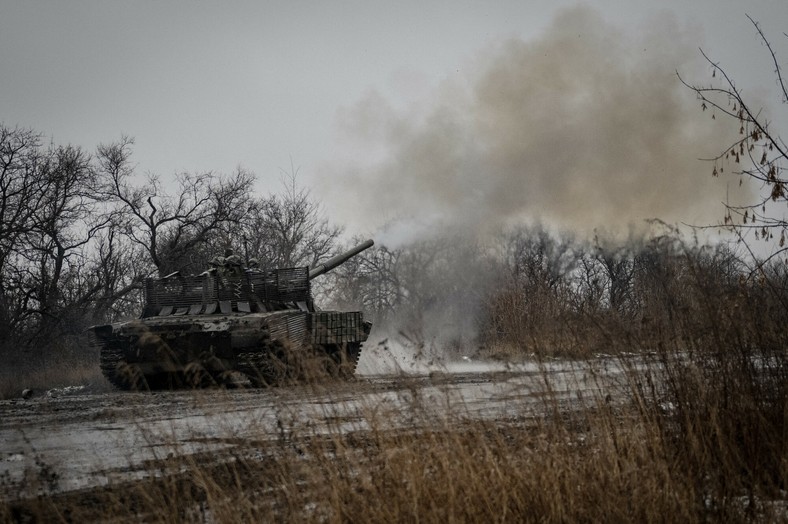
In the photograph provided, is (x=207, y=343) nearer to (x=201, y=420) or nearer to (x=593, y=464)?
(x=201, y=420)

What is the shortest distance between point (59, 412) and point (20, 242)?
1720 cm

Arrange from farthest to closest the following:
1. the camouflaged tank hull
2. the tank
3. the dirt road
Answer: the tank, the camouflaged tank hull, the dirt road

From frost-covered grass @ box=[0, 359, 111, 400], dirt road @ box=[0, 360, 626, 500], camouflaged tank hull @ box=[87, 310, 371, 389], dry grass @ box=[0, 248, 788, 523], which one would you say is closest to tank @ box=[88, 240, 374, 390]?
camouflaged tank hull @ box=[87, 310, 371, 389]

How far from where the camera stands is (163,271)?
32312mm

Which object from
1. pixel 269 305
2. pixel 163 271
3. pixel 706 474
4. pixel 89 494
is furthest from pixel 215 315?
pixel 163 271

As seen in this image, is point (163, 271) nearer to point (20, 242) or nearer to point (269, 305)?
point (20, 242)

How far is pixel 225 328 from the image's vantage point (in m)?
15.4

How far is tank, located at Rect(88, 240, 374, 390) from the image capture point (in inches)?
603

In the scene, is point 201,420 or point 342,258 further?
point 342,258

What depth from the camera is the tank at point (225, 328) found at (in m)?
15.3

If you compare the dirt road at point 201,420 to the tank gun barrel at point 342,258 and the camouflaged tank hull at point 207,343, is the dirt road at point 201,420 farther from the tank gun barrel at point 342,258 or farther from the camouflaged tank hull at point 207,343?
the tank gun barrel at point 342,258

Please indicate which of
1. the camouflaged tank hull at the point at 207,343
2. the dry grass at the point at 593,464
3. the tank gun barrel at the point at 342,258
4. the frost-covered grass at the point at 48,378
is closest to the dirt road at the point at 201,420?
the dry grass at the point at 593,464

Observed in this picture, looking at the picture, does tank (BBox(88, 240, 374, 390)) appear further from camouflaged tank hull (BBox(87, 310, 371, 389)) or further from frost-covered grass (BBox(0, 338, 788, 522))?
frost-covered grass (BBox(0, 338, 788, 522))

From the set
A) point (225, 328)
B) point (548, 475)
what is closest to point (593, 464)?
point (548, 475)
